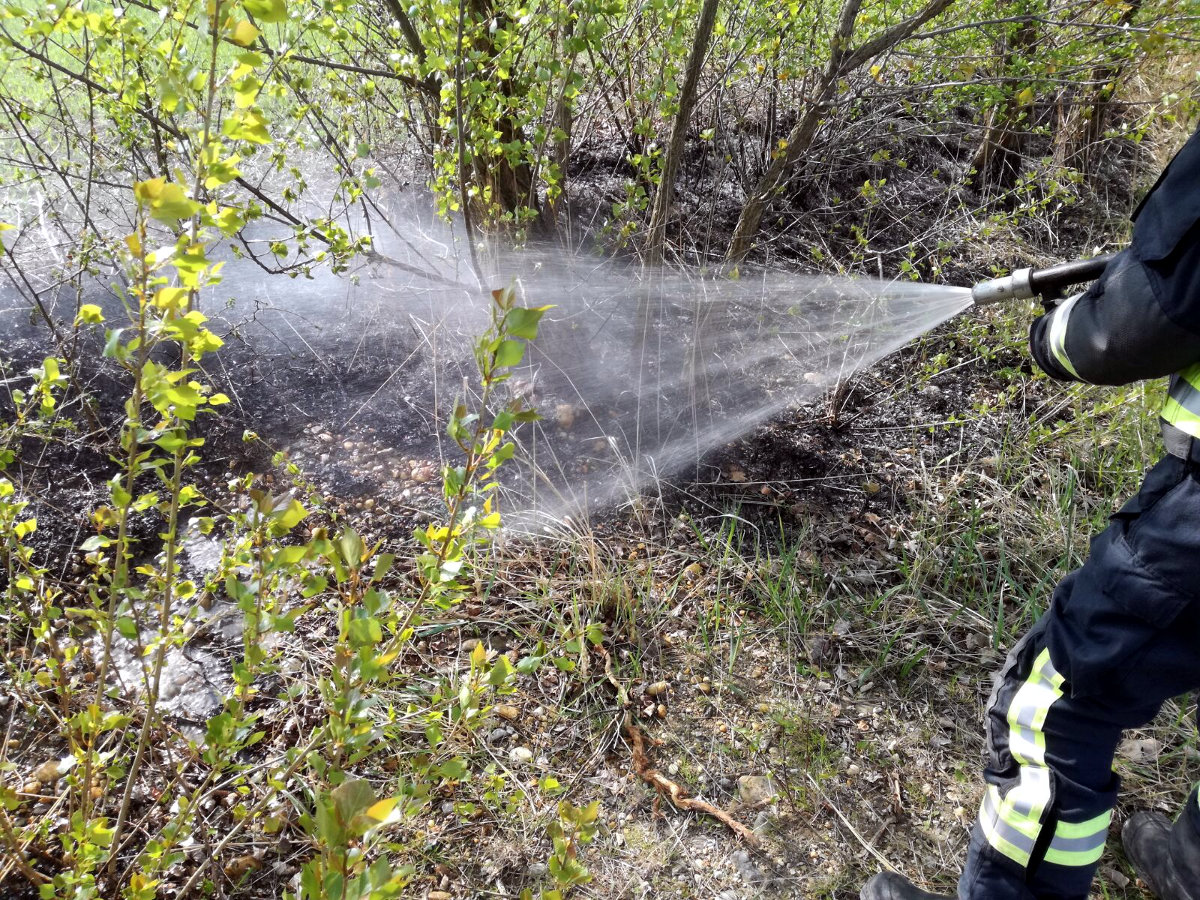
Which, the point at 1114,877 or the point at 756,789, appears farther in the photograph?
the point at 756,789

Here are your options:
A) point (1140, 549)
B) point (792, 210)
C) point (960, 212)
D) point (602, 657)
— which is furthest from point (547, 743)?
point (960, 212)

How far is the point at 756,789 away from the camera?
1969 mm

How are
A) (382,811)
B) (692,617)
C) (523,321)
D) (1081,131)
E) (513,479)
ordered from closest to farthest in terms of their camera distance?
(382,811) < (523,321) < (692,617) < (513,479) < (1081,131)

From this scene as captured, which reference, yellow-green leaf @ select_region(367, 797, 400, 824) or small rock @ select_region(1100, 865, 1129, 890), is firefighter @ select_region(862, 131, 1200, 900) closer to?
small rock @ select_region(1100, 865, 1129, 890)

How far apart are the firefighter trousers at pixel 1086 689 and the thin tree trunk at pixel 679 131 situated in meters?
1.82

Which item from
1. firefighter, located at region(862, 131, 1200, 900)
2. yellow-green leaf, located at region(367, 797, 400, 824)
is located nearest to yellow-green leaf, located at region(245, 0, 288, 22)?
yellow-green leaf, located at region(367, 797, 400, 824)

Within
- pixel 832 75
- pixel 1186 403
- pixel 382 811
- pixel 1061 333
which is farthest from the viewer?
pixel 832 75

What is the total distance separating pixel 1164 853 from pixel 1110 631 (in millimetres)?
807

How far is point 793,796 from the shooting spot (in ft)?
6.41

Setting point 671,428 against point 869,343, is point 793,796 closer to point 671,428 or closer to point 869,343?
point 671,428

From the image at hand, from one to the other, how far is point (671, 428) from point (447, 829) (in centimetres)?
185

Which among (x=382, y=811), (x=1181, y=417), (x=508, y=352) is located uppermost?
(x=508, y=352)

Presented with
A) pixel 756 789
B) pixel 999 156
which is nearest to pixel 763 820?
pixel 756 789

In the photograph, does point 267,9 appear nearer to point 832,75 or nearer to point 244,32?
point 244,32
